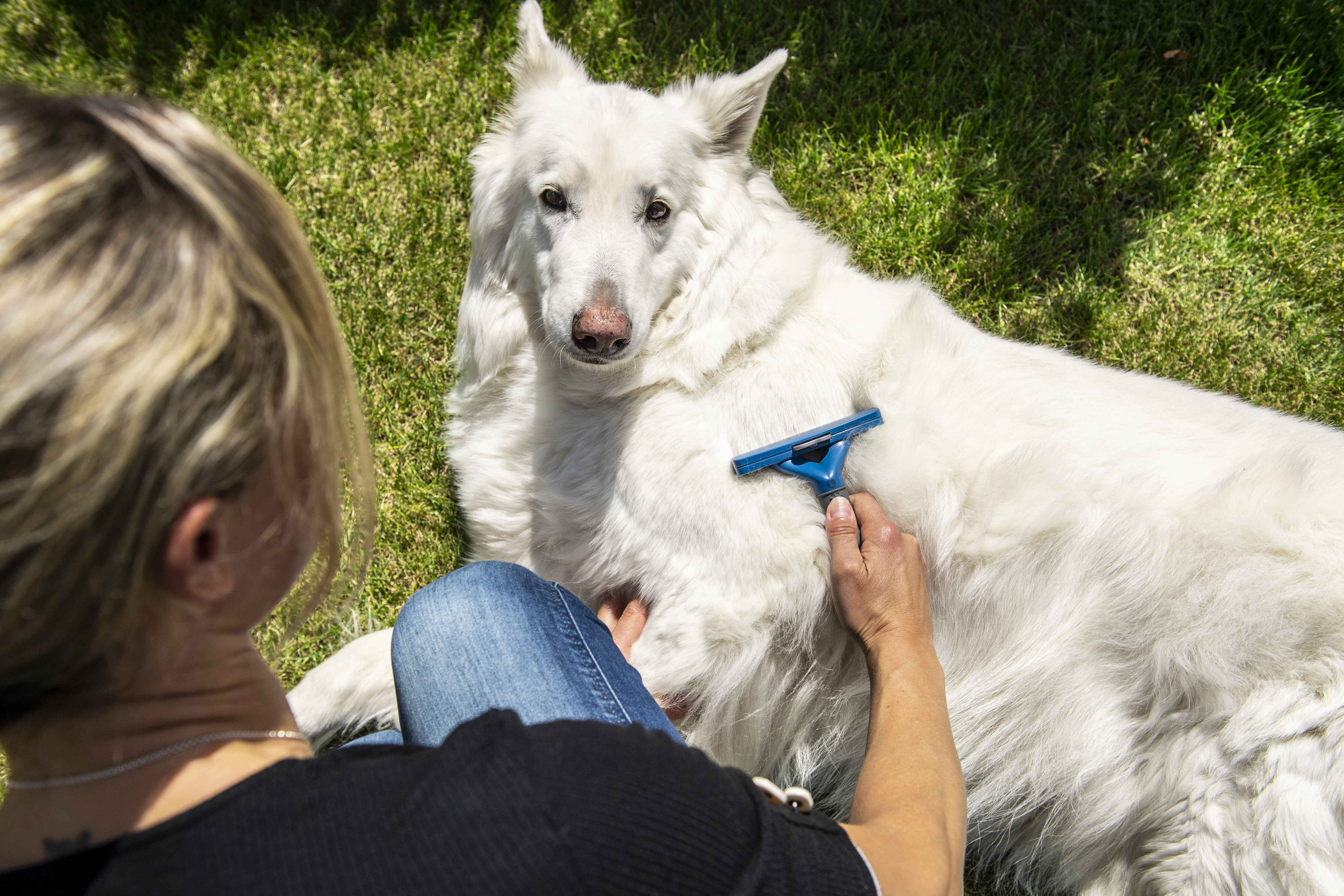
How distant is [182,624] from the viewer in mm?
1176

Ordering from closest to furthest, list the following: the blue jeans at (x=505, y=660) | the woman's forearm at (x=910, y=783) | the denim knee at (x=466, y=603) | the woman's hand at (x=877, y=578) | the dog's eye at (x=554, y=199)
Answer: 1. the woman's forearm at (x=910, y=783)
2. the blue jeans at (x=505, y=660)
3. the denim knee at (x=466, y=603)
4. the woman's hand at (x=877, y=578)
5. the dog's eye at (x=554, y=199)

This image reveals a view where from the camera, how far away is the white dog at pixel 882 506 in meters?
2.06

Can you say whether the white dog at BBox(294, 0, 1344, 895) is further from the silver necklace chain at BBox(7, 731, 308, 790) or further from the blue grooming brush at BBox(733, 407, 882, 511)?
the silver necklace chain at BBox(7, 731, 308, 790)

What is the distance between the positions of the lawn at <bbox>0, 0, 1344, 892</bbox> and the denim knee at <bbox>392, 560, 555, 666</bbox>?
1.24 meters

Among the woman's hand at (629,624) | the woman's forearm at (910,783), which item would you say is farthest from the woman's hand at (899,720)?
the woman's hand at (629,624)

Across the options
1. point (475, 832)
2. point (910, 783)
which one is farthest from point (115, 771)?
point (910, 783)

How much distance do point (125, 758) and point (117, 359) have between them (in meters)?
0.63

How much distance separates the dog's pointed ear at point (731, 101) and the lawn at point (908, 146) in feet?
3.28

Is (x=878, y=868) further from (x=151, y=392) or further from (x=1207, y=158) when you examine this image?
(x=1207, y=158)

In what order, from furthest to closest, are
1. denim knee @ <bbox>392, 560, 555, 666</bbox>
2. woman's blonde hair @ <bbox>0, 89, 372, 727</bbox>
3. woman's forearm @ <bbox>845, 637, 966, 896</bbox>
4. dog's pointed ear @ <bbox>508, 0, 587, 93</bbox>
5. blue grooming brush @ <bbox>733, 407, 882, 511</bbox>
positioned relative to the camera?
dog's pointed ear @ <bbox>508, 0, 587, 93</bbox>, blue grooming brush @ <bbox>733, 407, 882, 511</bbox>, denim knee @ <bbox>392, 560, 555, 666</bbox>, woman's forearm @ <bbox>845, 637, 966, 896</bbox>, woman's blonde hair @ <bbox>0, 89, 372, 727</bbox>

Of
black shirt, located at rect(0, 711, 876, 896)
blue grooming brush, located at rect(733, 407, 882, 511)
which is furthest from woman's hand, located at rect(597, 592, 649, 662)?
black shirt, located at rect(0, 711, 876, 896)

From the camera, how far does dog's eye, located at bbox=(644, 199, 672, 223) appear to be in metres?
2.64

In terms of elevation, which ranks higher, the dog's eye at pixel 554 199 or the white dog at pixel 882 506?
the dog's eye at pixel 554 199

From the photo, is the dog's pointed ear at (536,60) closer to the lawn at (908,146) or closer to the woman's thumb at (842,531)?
the lawn at (908,146)
